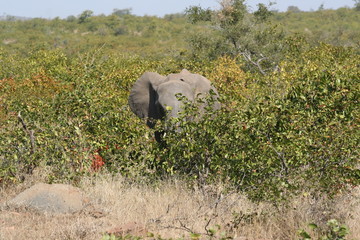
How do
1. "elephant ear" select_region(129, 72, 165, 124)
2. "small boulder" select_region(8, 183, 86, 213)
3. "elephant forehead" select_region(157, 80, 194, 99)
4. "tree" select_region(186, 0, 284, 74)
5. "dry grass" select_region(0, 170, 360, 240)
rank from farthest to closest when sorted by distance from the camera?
"tree" select_region(186, 0, 284, 74), "elephant ear" select_region(129, 72, 165, 124), "elephant forehead" select_region(157, 80, 194, 99), "small boulder" select_region(8, 183, 86, 213), "dry grass" select_region(0, 170, 360, 240)

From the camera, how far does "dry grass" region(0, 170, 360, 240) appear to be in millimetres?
6680

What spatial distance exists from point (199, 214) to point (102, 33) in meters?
67.1

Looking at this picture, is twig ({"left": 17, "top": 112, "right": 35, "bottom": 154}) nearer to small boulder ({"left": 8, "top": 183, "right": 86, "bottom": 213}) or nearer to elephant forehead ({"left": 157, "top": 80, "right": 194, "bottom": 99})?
small boulder ({"left": 8, "top": 183, "right": 86, "bottom": 213})

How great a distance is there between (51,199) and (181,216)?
187 cm

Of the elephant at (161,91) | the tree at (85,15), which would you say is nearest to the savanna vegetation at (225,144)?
the elephant at (161,91)

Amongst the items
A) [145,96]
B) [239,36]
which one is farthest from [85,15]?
[145,96]

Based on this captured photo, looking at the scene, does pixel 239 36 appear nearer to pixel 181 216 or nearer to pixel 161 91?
pixel 161 91

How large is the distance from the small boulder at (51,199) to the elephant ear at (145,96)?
4.14 meters

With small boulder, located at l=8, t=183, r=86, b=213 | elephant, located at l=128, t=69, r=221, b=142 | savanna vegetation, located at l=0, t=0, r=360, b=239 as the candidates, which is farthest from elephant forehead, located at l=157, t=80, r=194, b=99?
small boulder, located at l=8, t=183, r=86, b=213

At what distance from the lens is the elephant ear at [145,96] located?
11836 mm

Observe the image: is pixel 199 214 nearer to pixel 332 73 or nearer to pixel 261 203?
pixel 261 203

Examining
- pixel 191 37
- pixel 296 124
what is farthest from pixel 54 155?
pixel 191 37

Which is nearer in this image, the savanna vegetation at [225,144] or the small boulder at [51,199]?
the savanna vegetation at [225,144]

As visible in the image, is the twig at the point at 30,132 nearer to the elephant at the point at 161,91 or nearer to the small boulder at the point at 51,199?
the small boulder at the point at 51,199
